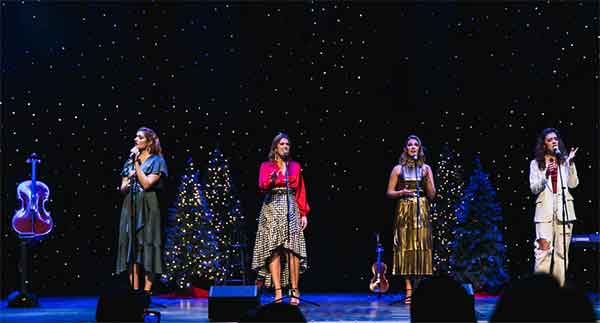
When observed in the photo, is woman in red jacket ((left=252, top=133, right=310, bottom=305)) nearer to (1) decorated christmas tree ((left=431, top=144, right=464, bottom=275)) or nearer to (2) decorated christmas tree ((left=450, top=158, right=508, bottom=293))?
(1) decorated christmas tree ((left=431, top=144, right=464, bottom=275))

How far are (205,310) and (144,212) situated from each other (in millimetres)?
1185

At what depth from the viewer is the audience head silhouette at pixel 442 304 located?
2773 millimetres

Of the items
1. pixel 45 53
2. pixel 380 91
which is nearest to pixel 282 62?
pixel 380 91

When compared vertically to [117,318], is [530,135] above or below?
above

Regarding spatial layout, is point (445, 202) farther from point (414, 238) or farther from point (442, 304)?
point (442, 304)

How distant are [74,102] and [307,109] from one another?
3130mm

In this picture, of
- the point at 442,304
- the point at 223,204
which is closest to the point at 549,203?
the point at 223,204

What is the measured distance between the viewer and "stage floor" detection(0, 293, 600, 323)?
6864 millimetres

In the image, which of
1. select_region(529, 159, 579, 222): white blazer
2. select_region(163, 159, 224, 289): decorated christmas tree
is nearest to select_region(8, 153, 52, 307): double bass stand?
select_region(163, 159, 224, 289): decorated christmas tree

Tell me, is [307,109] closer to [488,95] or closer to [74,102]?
[488,95]

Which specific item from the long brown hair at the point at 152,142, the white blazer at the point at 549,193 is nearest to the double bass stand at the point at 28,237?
the long brown hair at the point at 152,142

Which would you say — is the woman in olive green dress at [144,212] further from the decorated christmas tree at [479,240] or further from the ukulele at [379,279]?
the decorated christmas tree at [479,240]

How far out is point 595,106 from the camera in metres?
10.2

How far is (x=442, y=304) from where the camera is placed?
2.80 m
